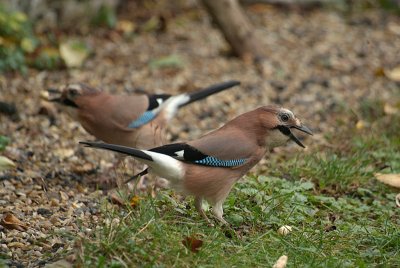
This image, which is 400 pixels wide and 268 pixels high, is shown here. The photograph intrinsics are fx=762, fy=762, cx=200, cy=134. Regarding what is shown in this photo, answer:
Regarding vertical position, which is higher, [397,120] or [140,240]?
[140,240]

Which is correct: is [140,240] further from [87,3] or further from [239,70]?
[87,3]

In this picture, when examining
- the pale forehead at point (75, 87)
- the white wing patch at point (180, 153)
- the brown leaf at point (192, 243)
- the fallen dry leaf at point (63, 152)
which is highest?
the white wing patch at point (180, 153)

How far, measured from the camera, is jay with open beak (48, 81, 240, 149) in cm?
603

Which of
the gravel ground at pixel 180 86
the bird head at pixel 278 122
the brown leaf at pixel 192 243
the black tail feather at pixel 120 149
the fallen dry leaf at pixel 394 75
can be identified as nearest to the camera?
the brown leaf at pixel 192 243

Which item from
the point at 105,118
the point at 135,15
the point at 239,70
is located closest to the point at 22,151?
the point at 105,118

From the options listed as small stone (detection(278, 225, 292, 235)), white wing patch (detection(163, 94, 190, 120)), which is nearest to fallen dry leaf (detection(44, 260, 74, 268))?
small stone (detection(278, 225, 292, 235))

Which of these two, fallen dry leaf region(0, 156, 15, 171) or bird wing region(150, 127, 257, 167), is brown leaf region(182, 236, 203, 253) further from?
fallen dry leaf region(0, 156, 15, 171)

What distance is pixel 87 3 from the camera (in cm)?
928

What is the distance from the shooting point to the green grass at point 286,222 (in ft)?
13.3

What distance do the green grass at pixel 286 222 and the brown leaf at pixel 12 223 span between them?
0.52 meters

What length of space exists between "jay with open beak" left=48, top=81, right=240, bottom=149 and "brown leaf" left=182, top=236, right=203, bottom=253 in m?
1.89

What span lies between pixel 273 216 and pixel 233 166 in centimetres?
43

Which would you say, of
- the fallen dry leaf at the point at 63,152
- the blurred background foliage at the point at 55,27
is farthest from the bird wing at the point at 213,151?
the blurred background foliage at the point at 55,27

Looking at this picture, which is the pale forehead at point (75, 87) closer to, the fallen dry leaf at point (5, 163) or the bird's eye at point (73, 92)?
the bird's eye at point (73, 92)
